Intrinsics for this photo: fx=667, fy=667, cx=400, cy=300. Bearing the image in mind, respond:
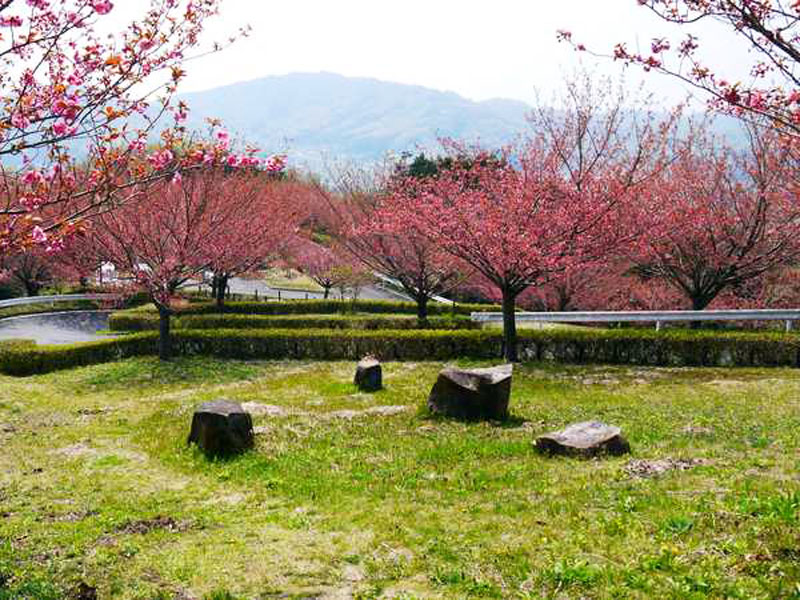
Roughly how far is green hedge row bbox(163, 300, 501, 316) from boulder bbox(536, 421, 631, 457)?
1960cm

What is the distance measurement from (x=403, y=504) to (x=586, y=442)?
3193 mm

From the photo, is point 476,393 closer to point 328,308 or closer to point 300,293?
Answer: point 328,308

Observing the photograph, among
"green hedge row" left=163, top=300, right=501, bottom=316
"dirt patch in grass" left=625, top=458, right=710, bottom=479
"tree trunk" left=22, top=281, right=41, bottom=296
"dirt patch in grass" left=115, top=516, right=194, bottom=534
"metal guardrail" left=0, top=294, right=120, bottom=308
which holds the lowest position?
"dirt patch in grass" left=115, top=516, right=194, bottom=534

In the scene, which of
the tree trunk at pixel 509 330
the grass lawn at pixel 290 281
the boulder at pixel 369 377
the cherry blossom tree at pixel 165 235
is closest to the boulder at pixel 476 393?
the boulder at pixel 369 377

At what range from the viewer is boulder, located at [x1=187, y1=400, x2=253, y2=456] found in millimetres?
10656

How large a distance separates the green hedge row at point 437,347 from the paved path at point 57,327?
6027 mm

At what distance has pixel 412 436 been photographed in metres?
11.6

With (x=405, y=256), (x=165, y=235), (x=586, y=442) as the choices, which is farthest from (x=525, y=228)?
(x=165, y=235)

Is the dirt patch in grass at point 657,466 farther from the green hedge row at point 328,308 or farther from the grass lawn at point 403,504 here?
the green hedge row at point 328,308

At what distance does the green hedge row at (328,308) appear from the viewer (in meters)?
30.8

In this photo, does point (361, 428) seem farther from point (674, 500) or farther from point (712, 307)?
point (712, 307)

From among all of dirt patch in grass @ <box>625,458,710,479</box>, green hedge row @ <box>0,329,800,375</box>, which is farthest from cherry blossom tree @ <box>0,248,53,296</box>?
dirt patch in grass @ <box>625,458,710,479</box>

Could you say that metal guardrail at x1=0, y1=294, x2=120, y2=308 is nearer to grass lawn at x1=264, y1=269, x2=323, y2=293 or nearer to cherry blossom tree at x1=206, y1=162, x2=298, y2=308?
cherry blossom tree at x1=206, y1=162, x2=298, y2=308

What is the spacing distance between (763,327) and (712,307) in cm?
230
